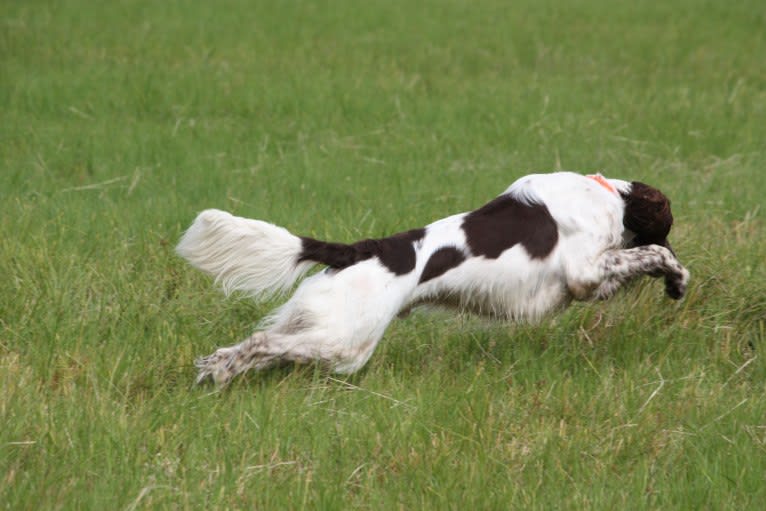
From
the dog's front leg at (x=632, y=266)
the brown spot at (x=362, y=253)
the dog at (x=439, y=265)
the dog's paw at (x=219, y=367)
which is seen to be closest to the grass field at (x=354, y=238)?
the dog's paw at (x=219, y=367)

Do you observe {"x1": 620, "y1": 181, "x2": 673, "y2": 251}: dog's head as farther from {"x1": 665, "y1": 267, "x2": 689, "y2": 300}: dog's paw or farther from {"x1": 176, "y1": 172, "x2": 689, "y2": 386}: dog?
{"x1": 665, "y1": 267, "x2": 689, "y2": 300}: dog's paw

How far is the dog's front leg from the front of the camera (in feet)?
14.9

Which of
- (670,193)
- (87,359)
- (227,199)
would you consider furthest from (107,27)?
(87,359)

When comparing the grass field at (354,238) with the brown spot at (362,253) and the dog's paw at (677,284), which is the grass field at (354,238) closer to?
the dog's paw at (677,284)

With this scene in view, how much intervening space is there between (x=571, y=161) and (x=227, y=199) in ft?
7.30

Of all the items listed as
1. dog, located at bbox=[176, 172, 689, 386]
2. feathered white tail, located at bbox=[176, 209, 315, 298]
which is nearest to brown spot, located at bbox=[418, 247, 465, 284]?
dog, located at bbox=[176, 172, 689, 386]

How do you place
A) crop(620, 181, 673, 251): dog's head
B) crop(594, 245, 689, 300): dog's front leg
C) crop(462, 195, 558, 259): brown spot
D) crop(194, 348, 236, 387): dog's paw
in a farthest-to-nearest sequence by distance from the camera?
1. crop(620, 181, 673, 251): dog's head
2. crop(594, 245, 689, 300): dog's front leg
3. crop(462, 195, 558, 259): brown spot
4. crop(194, 348, 236, 387): dog's paw

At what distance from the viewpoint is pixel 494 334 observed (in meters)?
4.90

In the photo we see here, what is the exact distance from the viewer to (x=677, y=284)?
4727 millimetres

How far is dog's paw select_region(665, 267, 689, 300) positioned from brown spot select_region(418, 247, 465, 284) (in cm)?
94

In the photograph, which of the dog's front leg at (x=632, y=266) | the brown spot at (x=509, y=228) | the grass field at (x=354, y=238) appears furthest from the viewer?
the dog's front leg at (x=632, y=266)

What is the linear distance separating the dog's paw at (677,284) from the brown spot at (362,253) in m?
1.15


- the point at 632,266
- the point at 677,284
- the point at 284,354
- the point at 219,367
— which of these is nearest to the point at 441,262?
the point at 284,354

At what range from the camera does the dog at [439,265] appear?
416cm
